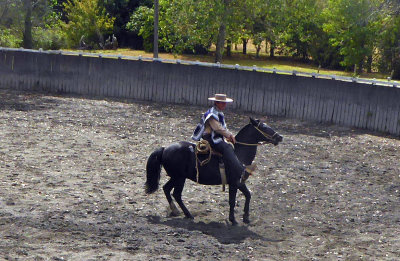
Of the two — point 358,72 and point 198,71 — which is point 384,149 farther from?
point 358,72

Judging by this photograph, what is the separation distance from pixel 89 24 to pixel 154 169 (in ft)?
129

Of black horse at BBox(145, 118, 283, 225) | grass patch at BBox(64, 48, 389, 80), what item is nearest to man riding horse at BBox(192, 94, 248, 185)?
black horse at BBox(145, 118, 283, 225)

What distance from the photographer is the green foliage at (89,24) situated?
47.7 meters

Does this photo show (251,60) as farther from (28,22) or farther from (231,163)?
(231,163)

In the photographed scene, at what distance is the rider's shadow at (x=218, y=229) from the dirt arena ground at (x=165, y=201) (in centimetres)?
2

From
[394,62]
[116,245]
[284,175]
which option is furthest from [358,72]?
[116,245]

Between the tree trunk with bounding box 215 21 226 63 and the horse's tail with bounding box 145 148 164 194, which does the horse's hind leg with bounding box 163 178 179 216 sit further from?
the tree trunk with bounding box 215 21 226 63

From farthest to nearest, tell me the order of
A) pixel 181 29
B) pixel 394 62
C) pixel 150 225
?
1. pixel 394 62
2. pixel 181 29
3. pixel 150 225

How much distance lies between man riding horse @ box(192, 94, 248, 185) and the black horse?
183mm

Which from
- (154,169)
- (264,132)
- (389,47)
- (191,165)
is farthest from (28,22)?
(264,132)

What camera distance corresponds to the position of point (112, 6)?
165ft

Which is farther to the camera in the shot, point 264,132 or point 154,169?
point 264,132

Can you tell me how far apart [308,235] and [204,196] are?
8.66ft

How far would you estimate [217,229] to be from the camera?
1021 centimetres
